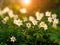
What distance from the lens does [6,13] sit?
754 cm

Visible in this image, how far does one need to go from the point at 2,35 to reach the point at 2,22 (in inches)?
22.1

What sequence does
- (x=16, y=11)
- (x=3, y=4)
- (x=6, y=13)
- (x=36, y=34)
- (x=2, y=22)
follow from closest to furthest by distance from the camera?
(x=36, y=34) → (x=2, y=22) → (x=6, y=13) → (x=16, y=11) → (x=3, y=4)

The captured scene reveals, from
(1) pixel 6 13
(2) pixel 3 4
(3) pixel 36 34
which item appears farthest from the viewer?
(2) pixel 3 4

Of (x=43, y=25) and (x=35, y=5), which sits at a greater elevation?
(x=35, y=5)

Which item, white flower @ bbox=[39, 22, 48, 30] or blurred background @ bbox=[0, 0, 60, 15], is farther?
blurred background @ bbox=[0, 0, 60, 15]

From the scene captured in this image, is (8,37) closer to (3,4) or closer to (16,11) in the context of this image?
(16,11)

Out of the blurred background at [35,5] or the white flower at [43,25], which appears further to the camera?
the blurred background at [35,5]

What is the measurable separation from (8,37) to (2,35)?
0.41 feet

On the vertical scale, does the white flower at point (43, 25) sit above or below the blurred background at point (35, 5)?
below

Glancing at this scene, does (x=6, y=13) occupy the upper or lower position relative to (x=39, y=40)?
upper

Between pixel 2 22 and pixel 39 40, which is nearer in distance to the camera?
pixel 39 40

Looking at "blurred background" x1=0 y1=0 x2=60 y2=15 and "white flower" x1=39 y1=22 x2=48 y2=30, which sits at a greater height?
"blurred background" x1=0 y1=0 x2=60 y2=15

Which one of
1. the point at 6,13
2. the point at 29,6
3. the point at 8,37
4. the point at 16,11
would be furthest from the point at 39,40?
the point at 29,6

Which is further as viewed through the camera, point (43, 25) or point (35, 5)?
point (35, 5)
